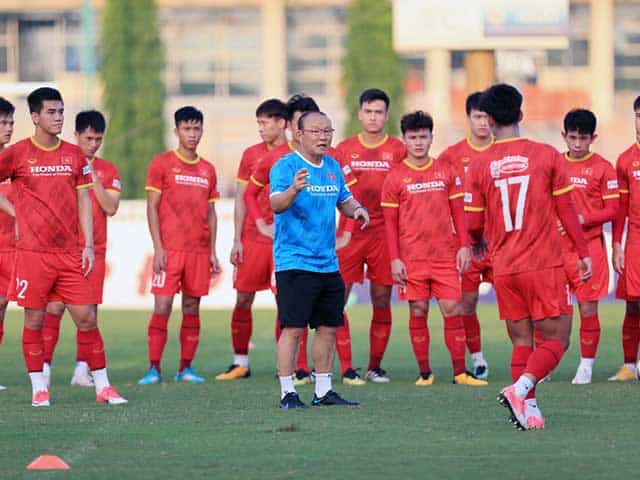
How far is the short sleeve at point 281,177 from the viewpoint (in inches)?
400

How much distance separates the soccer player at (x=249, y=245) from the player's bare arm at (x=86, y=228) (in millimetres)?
2150

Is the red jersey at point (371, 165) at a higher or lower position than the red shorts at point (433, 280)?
higher

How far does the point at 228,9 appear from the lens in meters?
54.4

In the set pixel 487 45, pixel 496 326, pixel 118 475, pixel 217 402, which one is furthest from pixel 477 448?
pixel 487 45

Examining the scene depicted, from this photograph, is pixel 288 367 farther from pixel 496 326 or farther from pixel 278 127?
pixel 496 326

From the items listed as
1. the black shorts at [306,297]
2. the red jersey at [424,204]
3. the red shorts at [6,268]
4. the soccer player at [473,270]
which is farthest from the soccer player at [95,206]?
the soccer player at [473,270]

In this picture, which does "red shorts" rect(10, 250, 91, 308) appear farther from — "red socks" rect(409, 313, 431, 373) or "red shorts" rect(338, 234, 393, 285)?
"red socks" rect(409, 313, 431, 373)

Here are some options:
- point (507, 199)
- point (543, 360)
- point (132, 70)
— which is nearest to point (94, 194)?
point (507, 199)

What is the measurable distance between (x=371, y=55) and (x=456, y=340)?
33.0m

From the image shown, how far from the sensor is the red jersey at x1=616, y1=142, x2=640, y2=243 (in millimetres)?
12383

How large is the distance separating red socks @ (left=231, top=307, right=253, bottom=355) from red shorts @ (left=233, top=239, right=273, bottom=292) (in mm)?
262

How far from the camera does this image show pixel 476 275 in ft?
42.6

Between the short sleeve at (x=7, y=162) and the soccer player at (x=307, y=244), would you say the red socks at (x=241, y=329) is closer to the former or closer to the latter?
the soccer player at (x=307, y=244)

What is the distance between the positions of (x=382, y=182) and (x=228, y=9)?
42.5 m
